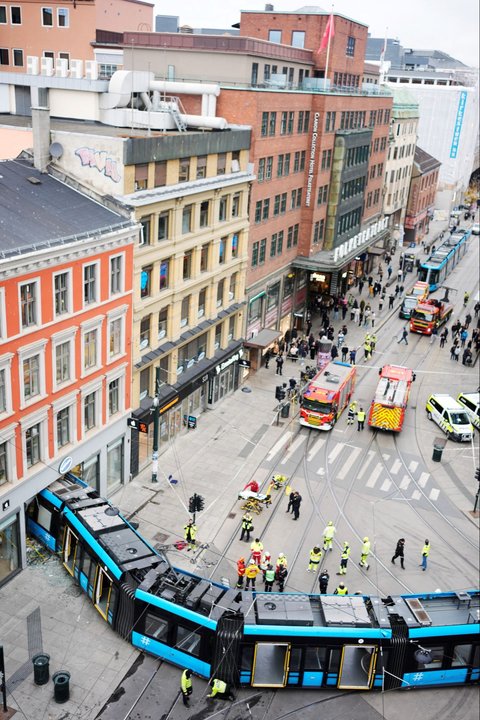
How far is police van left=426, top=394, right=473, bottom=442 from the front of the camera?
146ft

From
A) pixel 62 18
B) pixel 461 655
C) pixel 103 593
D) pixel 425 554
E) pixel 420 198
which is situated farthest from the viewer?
pixel 420 198

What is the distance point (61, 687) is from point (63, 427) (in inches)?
443

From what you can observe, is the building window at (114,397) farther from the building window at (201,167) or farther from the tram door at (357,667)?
the tram door at (357,667)

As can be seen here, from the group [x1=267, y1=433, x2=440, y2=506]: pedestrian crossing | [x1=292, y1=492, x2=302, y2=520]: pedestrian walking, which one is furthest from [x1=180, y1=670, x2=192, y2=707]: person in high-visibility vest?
[x1=267, y1=433, x2=440, y2=506]: pedestrian crossing

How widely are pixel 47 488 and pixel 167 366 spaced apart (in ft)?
38.2

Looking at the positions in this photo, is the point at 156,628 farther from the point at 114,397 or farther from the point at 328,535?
the point at 114,397

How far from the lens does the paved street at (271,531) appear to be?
23.6 meters

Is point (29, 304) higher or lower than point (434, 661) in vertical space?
higher

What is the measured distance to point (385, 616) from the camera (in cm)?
2369

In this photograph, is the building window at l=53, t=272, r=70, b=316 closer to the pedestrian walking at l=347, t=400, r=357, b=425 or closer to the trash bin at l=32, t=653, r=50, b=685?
the trash bin at l=32, t=653, r=50, b=685

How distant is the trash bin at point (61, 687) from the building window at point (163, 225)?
20.9 m

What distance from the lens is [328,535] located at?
31672 millimetres

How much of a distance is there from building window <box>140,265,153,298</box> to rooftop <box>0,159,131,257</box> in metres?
3.34

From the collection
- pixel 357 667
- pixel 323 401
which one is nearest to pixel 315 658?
pixel 357 667
